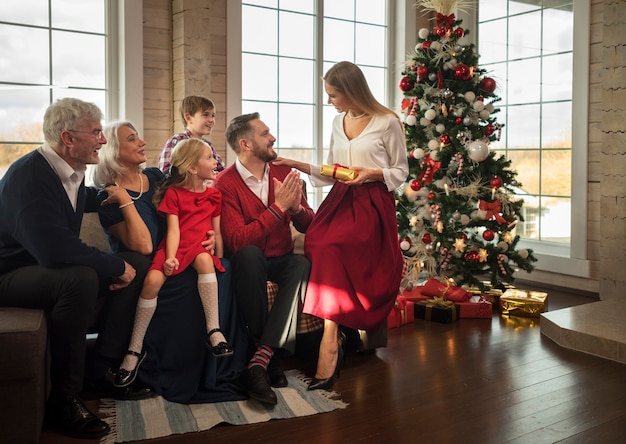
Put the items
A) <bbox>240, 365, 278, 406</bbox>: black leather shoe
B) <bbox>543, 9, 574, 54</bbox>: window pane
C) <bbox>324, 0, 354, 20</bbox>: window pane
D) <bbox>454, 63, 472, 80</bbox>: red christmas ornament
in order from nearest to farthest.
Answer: <bbox>240, 365, 278, 406</bbox>: black leather shoe < <bbox>454, 63, 472, 80</bbox>: red christmas ornament < <bbox>543, 9, 574, 54</bbox>: window pane < <bbox>324, 0, 354, 20</bbox>: window pane

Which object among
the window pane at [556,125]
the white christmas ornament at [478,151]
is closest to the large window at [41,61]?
the white christmas ornament at [478,151]

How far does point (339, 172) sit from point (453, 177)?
197 cm

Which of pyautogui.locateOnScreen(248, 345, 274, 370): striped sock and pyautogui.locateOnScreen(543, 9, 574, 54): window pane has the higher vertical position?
pyautogui.locateOnScreen(543, 9, 574, 54): window pane

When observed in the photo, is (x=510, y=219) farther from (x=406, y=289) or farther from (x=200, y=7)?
(x=200, y=7)

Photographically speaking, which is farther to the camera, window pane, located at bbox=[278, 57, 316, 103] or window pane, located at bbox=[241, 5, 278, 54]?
window pane, located at bbox=[278, 57, 316, 103]

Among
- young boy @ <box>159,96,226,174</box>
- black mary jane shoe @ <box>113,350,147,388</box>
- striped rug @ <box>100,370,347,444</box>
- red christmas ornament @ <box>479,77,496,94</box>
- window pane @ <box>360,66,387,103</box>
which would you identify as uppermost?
window pane @ <box>360,66,387,103</box>

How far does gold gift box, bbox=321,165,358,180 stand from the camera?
3.54 metres

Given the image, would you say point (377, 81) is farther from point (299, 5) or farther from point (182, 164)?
point (182, 164)

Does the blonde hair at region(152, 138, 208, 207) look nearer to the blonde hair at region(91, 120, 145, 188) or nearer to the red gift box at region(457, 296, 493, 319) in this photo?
the blonde hair at region(91, 120, 145, 188)

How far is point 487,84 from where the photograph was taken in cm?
523

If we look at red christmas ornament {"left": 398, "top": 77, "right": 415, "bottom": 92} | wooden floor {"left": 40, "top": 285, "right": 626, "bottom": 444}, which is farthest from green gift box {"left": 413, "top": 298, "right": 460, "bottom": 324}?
red christmas ornament {"left": 398, "top": 77, "right": 415, "bottom": 92}

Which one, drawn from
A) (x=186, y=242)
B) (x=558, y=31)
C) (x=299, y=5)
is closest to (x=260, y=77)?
(x=299, y=5)

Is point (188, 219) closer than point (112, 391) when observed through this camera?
No

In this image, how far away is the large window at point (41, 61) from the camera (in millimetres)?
4719
